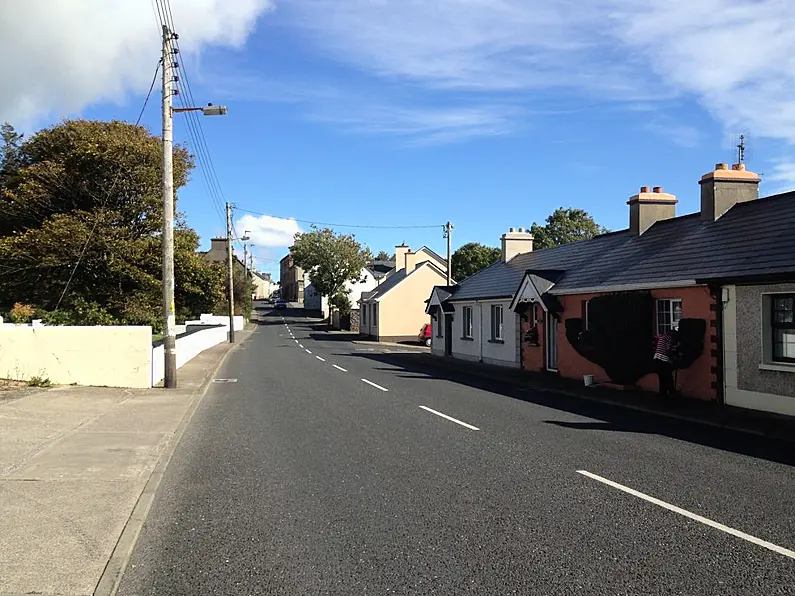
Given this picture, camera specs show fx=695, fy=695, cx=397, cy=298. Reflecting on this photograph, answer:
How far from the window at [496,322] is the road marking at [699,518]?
65.3 ft

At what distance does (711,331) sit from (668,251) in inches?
148

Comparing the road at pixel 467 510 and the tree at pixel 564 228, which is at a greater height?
the tree at pixel 564 228

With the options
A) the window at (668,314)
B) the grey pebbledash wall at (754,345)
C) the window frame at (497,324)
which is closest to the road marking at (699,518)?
the grey pebbledash wall at (754,345)

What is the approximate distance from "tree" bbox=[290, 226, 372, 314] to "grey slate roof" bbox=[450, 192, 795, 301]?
50550 millimetres

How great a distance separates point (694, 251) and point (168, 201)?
1275 cm

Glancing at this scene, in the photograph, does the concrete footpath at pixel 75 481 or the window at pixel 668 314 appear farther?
the window at pixel 668 314

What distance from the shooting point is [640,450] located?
9500 mm

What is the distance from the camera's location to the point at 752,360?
13562 millimetres

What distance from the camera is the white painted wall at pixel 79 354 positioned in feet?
51.7

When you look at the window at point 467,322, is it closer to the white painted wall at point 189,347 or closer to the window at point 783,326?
the white painted wall at point 189,347

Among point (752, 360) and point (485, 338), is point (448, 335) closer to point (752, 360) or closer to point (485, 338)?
point (485, 338)

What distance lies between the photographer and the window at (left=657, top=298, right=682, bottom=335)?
16.4m

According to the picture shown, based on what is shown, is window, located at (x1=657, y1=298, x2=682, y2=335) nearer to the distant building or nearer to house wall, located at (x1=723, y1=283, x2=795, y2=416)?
house wall, located at (x1=723, y1=283, x2=795, y2=416)

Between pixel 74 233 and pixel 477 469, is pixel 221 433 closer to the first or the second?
pixel 477 469
